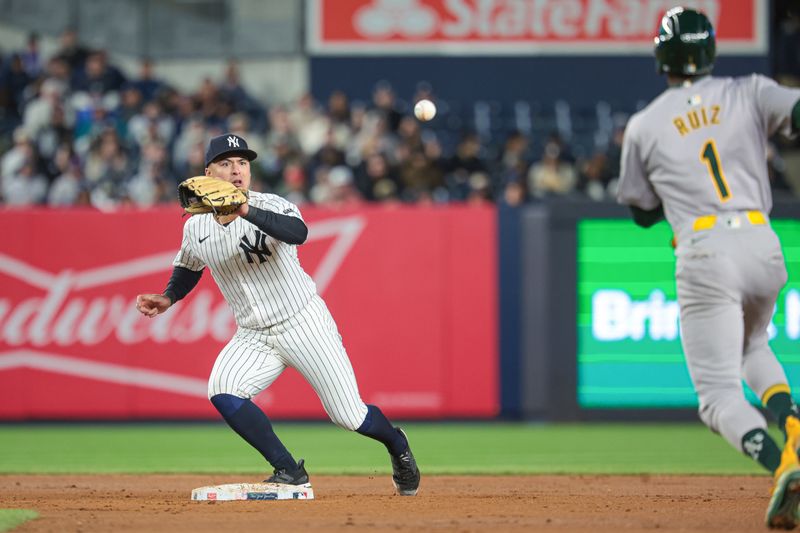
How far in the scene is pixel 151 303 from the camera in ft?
21.5

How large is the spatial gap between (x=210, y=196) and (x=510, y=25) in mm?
13553

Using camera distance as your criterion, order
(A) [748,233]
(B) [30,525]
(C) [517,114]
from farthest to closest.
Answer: (C) [517,114]
(B) [30,525]
(A) [748,233]

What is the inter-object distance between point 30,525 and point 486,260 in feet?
26.4

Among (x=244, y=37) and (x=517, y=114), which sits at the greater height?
(x=244, y=37)

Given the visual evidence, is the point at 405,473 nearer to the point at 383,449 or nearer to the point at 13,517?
the point at 13,517

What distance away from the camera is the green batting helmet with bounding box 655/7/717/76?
5.23m

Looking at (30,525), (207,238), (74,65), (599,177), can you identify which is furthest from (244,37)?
(30,525)

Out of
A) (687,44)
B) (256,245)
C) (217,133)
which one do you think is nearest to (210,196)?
(256,245)

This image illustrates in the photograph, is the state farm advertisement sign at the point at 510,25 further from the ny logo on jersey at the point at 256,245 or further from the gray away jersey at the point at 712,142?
the gray away jersey at the point at 712,142

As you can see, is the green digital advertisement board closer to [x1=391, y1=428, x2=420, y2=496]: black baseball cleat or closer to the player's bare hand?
[x1=391, y1=428, x2=420, y2=496]: black baseball cleat

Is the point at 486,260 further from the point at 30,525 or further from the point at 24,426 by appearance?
the point at 30,525

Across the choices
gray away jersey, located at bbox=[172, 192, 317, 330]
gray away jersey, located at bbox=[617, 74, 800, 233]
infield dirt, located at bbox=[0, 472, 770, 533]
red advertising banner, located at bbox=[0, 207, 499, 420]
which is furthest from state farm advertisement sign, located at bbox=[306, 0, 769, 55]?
gray away jersey, located at bbox=[617, 74, 800, 233]

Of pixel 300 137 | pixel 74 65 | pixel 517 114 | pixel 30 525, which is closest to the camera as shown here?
pixel 30 525

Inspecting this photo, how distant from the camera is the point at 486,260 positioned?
13.0m
